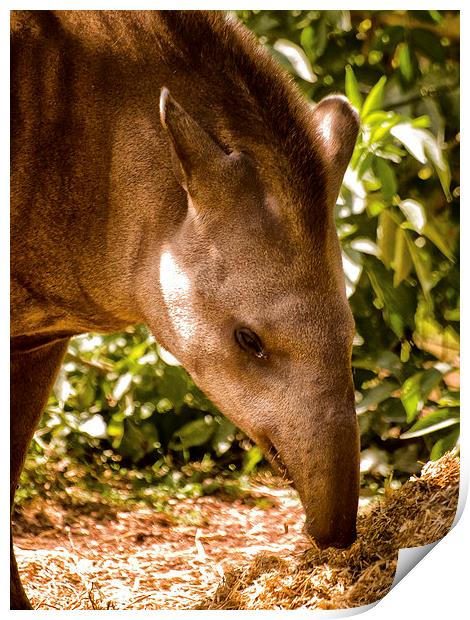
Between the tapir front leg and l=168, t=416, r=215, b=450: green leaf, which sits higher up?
the tapir front leg

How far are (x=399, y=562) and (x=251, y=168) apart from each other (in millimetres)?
1502

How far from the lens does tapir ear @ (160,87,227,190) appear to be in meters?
3.23

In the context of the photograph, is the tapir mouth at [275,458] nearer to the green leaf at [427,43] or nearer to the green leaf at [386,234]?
the green leaf at [386,234]

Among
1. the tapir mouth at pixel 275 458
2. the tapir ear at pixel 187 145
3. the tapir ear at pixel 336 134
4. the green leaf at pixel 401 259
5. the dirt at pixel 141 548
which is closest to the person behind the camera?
the tapir ear at pixel 187 145

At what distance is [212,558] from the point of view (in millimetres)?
3658

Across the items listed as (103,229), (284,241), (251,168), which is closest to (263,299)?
(284,241)

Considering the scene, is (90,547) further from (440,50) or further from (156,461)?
(440,50)

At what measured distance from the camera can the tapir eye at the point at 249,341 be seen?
3.32m

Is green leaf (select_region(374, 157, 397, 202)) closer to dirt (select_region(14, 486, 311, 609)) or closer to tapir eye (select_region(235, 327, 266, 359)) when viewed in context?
tapir eye (select_region(235, 327, 266, 359))

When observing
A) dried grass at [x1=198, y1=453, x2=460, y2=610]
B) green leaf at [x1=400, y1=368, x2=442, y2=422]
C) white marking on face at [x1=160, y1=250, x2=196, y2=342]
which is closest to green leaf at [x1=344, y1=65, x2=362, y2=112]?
white marking on face at [x1=160, y1=250, x2=196, y2=342]

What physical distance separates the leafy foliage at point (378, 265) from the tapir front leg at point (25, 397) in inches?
2.0

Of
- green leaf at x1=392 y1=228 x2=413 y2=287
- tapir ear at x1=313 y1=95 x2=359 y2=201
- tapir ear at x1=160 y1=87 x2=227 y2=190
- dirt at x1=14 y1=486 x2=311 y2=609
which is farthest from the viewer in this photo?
green leaf at x1=392 y1=228 x2=413 y2=287

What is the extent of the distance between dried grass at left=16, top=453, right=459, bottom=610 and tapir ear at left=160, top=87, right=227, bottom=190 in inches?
44.5

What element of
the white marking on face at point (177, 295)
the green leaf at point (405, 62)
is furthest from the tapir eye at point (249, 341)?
the green leaf at point (405, 62)
